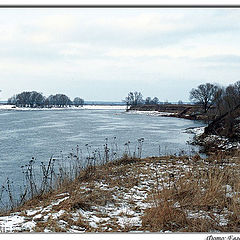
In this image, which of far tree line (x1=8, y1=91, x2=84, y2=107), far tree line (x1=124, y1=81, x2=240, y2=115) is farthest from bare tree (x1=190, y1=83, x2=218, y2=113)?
far tree line (x1=8, y1=91, x2=84, y2=107)

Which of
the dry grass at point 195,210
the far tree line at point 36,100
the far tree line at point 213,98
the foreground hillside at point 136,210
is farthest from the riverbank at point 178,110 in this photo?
the dry grass at point 195,210

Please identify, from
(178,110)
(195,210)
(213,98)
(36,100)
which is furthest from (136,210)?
(36,100)

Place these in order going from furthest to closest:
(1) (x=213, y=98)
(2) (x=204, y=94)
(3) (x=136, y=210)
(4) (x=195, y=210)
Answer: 1. (2) (x=204, y=94)
2. (1) (x=213, y=98)
3. (3) (x=136, y=210)
4. (4) (x=195, y=210)

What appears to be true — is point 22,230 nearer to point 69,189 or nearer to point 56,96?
point 69,189

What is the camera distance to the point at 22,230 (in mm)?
3918

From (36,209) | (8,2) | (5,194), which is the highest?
(8,2)

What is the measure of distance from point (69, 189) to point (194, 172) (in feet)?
10.9

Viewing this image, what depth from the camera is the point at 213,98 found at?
44438mm

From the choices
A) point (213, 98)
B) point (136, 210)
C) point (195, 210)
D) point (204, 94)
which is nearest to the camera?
point (195, 210)

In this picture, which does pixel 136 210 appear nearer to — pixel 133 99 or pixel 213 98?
pixel 213 98

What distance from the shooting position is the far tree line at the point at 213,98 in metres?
22.9

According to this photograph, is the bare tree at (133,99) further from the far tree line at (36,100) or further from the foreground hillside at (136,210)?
the foreground hillside at (136,210)

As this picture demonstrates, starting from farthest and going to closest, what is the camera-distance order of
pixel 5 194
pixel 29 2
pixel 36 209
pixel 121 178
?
pixel 5 194
pixel 121 178
pixel 36 209
pixel 29 2

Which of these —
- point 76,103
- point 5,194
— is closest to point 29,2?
point 5,194
